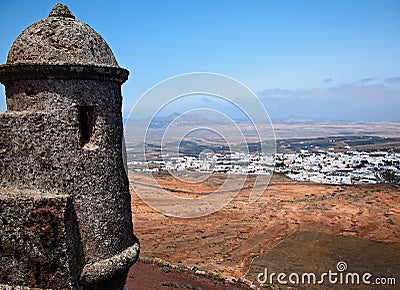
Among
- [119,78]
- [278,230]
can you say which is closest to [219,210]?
[278,230]

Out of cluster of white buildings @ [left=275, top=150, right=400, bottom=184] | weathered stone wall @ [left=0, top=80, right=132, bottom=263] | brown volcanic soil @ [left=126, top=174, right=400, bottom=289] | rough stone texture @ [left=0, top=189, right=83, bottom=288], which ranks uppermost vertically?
weathered stone wall @ [left=0, top=80, right=132, bottom=263]

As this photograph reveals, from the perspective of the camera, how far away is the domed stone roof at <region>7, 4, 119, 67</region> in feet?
14.7

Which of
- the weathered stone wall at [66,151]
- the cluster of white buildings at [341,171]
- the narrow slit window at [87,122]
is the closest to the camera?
the weathered stone wall at [66,151]

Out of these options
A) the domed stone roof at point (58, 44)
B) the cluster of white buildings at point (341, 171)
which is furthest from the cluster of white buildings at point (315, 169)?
the domed stone roof at point (58, 44)

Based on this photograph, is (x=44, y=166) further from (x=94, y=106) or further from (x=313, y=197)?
(x=313, y=197)

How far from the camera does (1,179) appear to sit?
442 centimetres

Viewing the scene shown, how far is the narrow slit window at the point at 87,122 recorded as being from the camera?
4.65m

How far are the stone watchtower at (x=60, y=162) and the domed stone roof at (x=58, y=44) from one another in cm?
1

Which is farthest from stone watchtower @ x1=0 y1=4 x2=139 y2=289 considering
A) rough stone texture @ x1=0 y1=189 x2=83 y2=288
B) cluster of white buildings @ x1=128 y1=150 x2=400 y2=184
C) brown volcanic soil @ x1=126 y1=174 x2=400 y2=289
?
cluster of white buildings @ x1=128 y1=150 x2=400 y2=184

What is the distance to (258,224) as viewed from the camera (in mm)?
21203

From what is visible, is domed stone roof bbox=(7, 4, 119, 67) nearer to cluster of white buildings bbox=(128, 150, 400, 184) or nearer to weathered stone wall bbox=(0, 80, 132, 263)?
weathered stone wall bbox=(0, 80, 132, 263)

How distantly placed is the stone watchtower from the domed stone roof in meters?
0.01

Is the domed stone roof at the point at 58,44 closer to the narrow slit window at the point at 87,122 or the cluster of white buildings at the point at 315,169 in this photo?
the narrow slit window at the point at 87,122

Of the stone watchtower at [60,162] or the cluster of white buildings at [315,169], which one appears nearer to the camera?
the stone watchtower at [60,162]
